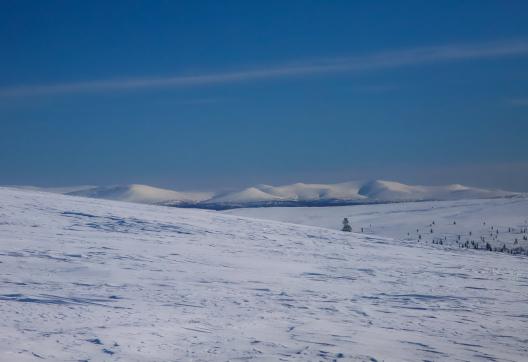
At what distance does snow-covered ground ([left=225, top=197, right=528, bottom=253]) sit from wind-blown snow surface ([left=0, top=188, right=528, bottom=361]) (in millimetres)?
9242

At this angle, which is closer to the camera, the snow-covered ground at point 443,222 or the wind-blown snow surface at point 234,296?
the wind-blown snow surface at point 234,296

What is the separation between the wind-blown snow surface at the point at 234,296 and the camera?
750cm

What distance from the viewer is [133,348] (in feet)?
23.6

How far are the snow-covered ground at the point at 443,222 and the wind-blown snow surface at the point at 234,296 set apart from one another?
Answer: 364 inches

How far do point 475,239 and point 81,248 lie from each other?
875 inches

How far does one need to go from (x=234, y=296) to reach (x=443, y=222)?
101ft

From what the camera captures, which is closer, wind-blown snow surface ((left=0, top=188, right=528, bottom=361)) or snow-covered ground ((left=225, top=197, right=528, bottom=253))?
wind-blown snow surface ((left=0, top=188, right=528, bottom=361))

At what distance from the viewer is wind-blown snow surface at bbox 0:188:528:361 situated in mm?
7496

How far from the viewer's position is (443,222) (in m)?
39.1

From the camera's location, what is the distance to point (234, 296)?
10.6m

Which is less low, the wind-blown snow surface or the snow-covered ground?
the snow-covered ground

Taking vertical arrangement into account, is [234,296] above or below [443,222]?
below

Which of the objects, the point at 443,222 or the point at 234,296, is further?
the point at 443,222

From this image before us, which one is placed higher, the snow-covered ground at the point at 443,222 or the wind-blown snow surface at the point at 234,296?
the snow-covered ground at the point at 443,222
